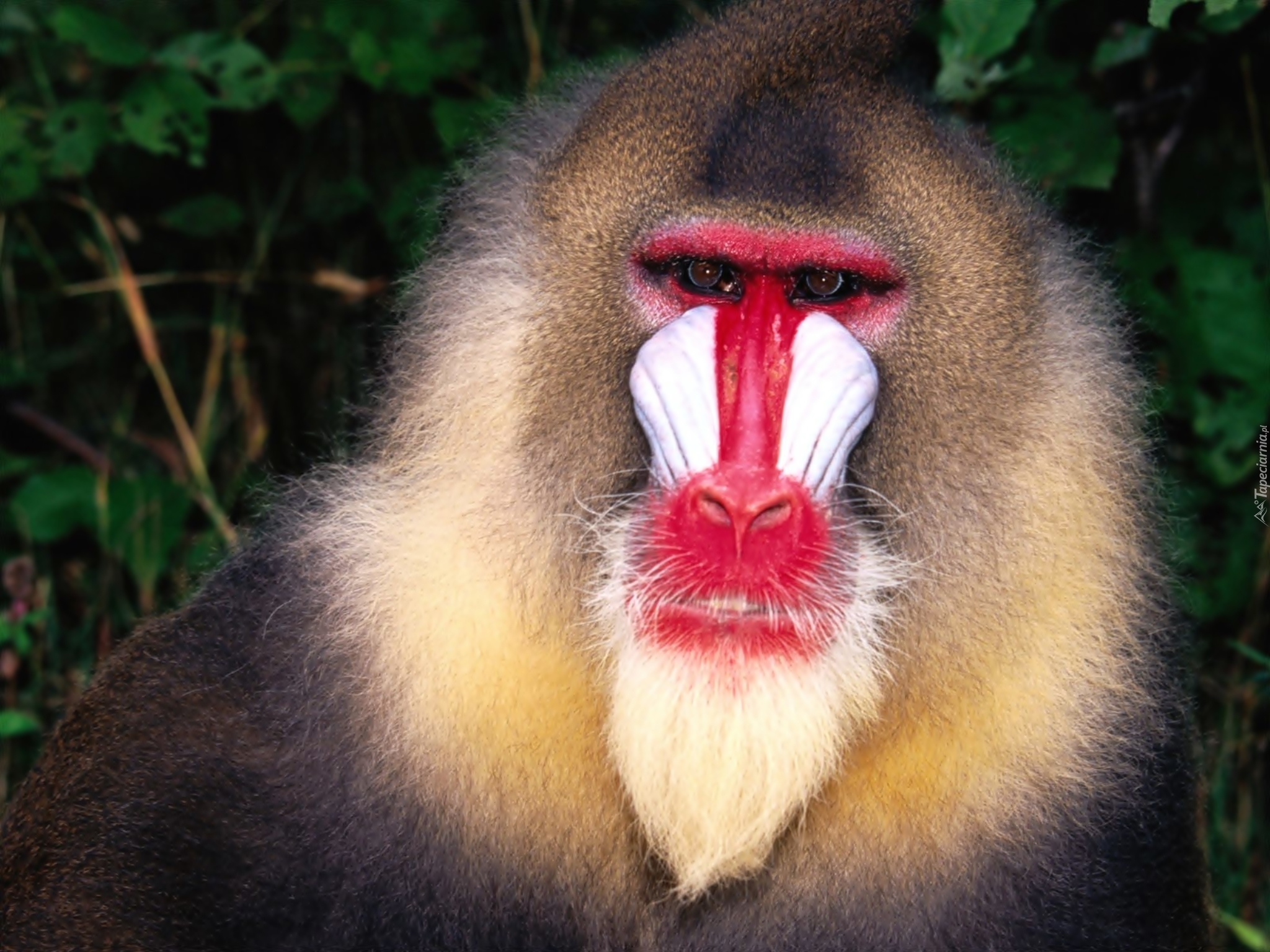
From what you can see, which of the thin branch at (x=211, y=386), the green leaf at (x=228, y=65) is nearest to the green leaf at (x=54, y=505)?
the thin branch at (x=211, y=386)

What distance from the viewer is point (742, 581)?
7.56 ft

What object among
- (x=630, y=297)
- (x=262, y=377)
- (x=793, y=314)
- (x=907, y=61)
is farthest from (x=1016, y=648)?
(x=262, y=377)

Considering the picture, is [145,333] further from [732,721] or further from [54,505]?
[732,721]

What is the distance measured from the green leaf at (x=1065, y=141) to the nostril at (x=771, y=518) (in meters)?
2.04

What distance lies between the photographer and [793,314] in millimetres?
2500

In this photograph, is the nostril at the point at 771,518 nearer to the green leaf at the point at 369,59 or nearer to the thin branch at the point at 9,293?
the green leaf at the point at 369,59

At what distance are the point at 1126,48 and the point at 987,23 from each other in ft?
1.82

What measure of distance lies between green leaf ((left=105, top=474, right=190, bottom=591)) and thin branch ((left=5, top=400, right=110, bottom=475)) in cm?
31

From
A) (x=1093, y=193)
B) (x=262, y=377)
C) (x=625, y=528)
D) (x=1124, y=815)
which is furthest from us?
(x=262, y=377)

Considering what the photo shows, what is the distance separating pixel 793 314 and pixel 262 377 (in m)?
3.36

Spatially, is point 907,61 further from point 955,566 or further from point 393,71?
point 393,71

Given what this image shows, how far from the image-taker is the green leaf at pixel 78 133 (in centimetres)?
449

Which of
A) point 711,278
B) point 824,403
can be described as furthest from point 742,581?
point 711,278

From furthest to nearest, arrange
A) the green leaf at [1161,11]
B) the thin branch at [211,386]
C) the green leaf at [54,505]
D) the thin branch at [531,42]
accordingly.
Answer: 1. the thin branch at [211,386]
2. the thin branch at [531,42]
3. the green leaf at [54,505]
4. the green leaf at [1161,11]
